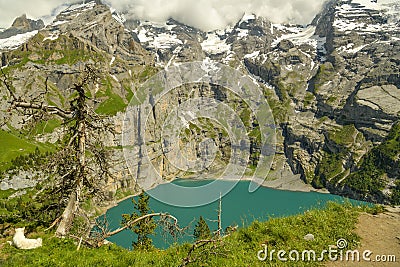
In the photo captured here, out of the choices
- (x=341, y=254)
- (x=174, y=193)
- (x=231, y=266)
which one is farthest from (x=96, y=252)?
(x=341, y=254)

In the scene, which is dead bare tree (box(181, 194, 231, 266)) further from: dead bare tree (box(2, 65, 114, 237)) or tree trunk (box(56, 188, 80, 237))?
tree trunk (box(56, 188, 80, 237))

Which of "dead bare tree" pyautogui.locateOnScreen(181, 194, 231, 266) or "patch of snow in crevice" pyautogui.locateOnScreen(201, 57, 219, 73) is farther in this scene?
"patch of snow in crevice" pyautogui.locateOnScreen(201, 57, 219, 73)

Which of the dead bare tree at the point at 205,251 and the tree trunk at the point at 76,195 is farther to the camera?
the tree trunk at the point at 76,195

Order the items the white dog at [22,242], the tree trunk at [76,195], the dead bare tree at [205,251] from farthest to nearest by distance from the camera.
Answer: the tree trunk at [76,195], the white dog at [22,242], the dead bare tree at [205,251]

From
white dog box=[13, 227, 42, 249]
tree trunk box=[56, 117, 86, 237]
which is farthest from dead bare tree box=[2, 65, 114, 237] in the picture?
white dog box=[13, 227, 42, 249]

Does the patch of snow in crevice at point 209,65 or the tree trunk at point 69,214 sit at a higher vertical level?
the patch of snow in crevice at point 209,65

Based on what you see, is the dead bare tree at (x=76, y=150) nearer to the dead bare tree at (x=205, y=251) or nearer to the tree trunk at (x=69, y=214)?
the tree trunk at (x=69, y=214)

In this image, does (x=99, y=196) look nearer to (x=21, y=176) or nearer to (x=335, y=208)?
(x=335, y=208)

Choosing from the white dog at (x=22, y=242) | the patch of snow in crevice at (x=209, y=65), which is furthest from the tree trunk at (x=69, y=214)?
the patch of snow in crevice at (x=209, y=65)

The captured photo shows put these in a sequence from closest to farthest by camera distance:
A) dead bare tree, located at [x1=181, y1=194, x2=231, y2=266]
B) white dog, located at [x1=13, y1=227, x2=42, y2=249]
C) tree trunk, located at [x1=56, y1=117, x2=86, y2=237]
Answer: dead bare tree, located at [x1=181, y1=194, x2=231, y2=266] → white dog, located at [x1=13, y1=227, x2=42, y2=249] → tree trunk, located at [x1=56, y1=117, x2=86, y2=237]
